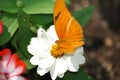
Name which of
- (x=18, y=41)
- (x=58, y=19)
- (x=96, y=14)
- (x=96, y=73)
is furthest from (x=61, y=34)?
(x=96, y=14)

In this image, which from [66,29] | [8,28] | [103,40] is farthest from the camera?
[103,40]

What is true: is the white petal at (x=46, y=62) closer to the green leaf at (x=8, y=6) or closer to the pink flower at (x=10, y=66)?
the pink flower at (x=10, y=66)

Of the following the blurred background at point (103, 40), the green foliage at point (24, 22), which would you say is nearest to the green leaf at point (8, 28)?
the green foliage at point (24, 22)

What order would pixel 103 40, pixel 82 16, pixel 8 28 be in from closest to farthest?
pixel 8 28 → pixel 82 16 → pixel 103 40

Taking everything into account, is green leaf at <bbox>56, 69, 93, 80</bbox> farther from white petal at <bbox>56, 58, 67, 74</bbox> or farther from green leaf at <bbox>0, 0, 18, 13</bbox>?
green leaf at <bbox>0, 0, 18, 13</bbox>

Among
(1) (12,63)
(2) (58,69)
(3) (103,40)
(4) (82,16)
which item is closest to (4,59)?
(1) (12,63)

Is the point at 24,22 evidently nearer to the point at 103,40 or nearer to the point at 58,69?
the point at 58,69

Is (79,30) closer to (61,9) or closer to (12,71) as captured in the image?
(61,9)
